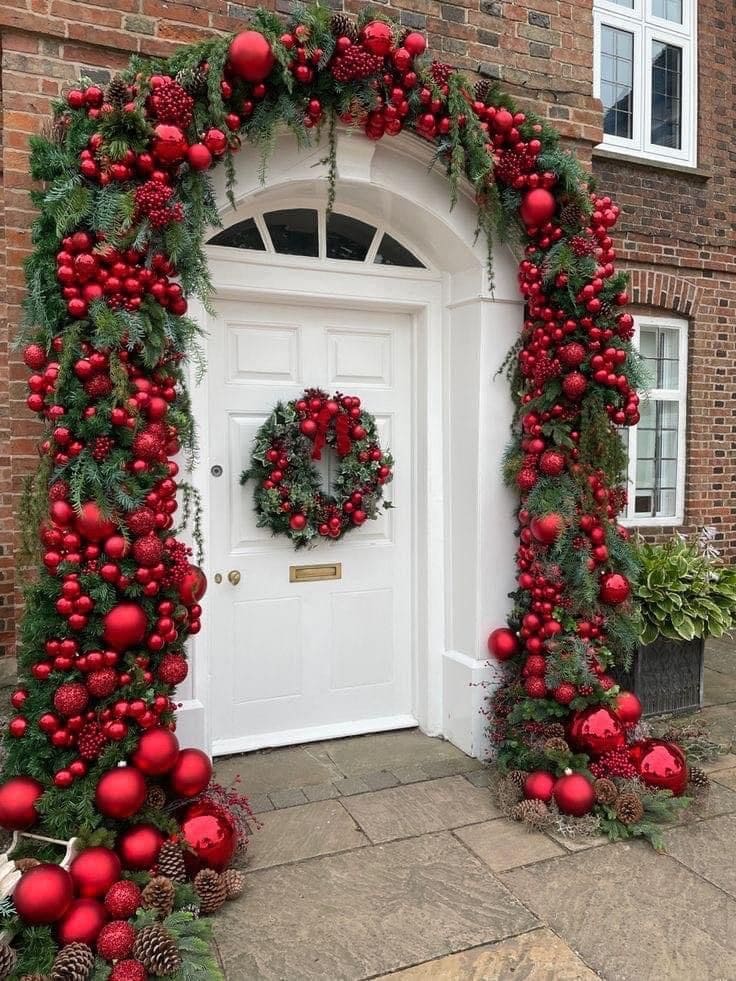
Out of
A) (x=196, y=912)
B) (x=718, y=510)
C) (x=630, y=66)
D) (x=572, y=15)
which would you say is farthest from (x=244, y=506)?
(x=630, y=66)

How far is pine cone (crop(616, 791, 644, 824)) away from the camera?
3398 mm

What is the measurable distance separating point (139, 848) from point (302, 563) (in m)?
1.75

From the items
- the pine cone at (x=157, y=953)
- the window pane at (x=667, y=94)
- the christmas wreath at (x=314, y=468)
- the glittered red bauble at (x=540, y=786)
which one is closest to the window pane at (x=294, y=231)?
the christmas wreath at (x=314, y=468)

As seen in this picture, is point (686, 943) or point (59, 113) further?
point (59, 113)

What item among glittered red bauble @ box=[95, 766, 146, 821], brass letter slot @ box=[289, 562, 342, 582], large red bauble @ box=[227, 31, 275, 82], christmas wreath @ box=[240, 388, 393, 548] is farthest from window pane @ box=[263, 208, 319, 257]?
glittered red bauble @ box=[95, 766, 146, 821]

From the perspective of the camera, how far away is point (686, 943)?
8.84ft

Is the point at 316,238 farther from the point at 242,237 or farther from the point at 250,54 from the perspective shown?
the point at 250,54

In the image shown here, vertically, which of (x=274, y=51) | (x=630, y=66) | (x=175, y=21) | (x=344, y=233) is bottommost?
(x=344, y=233)

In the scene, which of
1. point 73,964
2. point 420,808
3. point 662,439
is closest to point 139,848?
point 73,964

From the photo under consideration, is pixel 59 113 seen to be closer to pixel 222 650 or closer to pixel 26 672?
pixel 26 672

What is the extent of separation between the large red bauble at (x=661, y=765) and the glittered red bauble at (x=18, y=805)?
262cm

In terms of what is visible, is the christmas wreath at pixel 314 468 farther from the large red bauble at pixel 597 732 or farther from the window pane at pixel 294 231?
the large red bauble at pixel 597 732

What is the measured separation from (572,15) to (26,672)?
440cm

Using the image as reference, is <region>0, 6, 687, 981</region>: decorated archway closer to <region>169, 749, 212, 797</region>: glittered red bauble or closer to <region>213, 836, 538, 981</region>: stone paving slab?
<region>169, 749, 212, 797</region>: glittered red bauble
